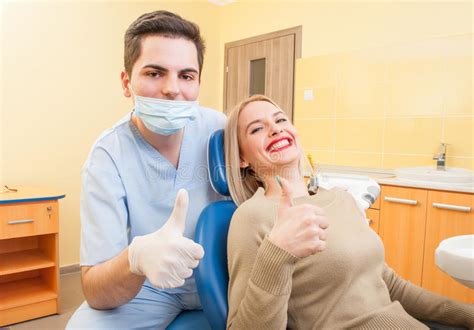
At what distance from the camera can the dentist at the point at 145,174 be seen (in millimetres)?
1066

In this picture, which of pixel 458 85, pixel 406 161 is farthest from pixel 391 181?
pixel 458 85

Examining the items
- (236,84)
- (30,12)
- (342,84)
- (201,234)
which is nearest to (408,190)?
(342,84)

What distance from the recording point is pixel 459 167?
2.47 m

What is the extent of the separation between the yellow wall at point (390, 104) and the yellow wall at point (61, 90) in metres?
1.78

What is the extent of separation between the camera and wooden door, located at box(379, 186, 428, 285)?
7.24ft

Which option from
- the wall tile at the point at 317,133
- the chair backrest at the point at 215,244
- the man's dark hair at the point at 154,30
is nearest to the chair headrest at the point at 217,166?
the chair backrest at the point at 215,244

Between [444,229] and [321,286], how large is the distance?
4.86 ft

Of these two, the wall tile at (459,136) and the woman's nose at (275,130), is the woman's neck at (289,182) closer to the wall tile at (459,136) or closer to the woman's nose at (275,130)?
the woman's nose at (275,130)

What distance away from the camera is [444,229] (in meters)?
2.11

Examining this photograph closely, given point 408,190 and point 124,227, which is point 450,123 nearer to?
point 408,190

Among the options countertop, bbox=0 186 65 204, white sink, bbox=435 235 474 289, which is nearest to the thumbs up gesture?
white sink, bbox=435 235 474 289

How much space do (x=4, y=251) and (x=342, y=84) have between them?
2.88 metres

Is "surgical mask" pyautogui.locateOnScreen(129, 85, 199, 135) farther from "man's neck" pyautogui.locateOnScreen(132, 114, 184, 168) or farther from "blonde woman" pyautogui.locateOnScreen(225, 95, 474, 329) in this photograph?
"blonde woman" pyautogui.locateOnScreen(225, 95, 474, 329)

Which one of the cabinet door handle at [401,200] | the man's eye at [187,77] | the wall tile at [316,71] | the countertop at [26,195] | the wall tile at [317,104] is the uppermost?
the wall tile at [316,71]
